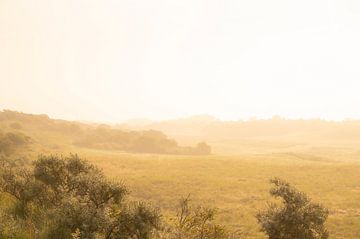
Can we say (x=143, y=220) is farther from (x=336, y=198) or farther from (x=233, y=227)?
(x=336, y=198)

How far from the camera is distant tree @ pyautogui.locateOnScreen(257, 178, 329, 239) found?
21.8m

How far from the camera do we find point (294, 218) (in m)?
21.9

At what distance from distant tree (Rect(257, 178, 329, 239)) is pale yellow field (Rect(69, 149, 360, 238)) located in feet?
65.6

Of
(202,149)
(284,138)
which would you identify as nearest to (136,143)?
(202,149)

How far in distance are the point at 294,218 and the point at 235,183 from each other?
44.2m

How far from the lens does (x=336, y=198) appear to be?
184 feet

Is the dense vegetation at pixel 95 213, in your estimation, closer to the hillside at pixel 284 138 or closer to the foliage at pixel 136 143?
the foliage at pixel 136 143

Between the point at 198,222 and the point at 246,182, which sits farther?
the point at 246,182

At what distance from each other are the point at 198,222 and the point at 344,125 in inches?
7181

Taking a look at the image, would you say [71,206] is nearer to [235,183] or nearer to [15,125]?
[235,183]

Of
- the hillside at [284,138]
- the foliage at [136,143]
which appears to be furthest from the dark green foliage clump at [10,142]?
the hillside at [284,138]

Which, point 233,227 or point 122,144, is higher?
point 122,144

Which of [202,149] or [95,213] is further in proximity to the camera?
[202,149]

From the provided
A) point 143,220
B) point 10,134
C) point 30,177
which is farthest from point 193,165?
point 143,220
